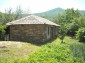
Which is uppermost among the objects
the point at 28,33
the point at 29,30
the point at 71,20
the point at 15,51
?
the point at 71,20

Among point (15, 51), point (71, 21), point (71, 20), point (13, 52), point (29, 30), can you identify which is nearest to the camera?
point (13, 52)

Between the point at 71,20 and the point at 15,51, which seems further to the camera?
the point at 71,20

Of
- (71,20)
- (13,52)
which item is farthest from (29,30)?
(71,20)

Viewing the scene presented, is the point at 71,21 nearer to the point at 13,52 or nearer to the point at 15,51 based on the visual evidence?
the point at 15,51

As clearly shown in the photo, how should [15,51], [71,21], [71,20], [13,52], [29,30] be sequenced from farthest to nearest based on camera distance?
1. [71,20]
2. [71,21]
3. [29,30]
4. [15,51]
5. [13,52]

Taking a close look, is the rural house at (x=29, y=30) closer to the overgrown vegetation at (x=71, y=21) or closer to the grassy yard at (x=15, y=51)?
the grassy yard at (x=15, y=51)

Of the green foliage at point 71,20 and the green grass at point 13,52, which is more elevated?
the green foliage at point 71,20

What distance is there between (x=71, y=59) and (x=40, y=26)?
1287 cm

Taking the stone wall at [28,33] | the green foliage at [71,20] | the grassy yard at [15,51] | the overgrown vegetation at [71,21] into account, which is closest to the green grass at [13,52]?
the grassy yard at [15,51]

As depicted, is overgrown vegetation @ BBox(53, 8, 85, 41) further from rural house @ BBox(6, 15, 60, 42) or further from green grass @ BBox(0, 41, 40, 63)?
green grass @ BBox(0, 41, 40, 63)

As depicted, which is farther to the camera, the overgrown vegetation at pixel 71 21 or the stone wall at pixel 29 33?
the overgrown vegetation at pixel 71 21

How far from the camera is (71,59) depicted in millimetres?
12828

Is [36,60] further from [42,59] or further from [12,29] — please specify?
[12,29]

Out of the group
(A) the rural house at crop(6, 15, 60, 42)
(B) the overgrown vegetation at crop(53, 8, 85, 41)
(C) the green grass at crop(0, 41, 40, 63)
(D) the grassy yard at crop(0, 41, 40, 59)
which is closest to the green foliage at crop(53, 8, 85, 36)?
(B) the overgrown vegetation at crop(53, 8, 85, 41)
